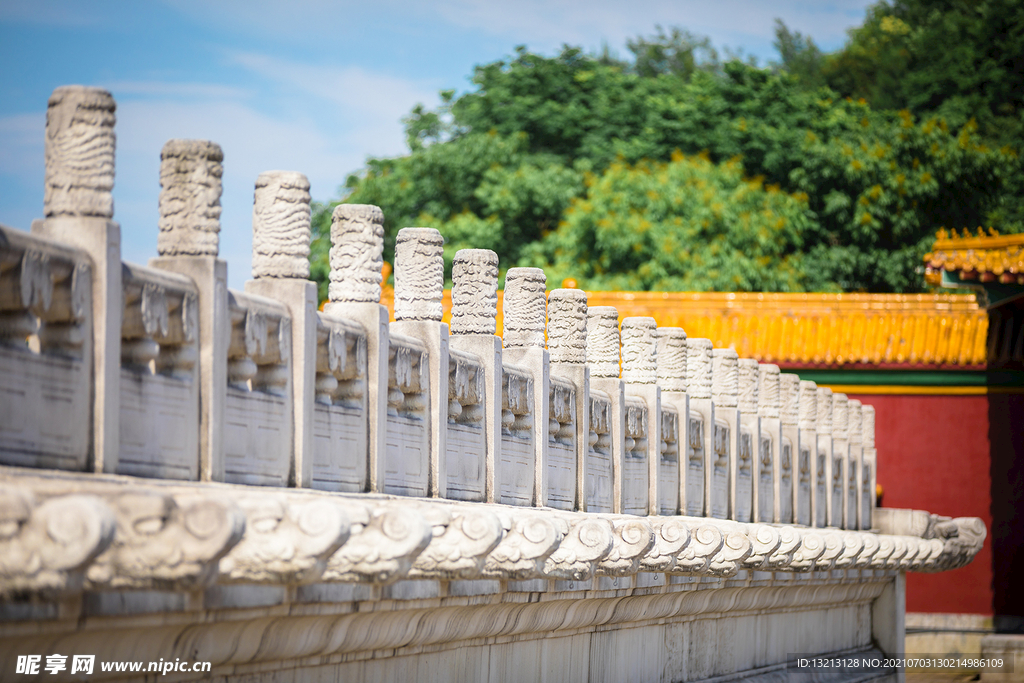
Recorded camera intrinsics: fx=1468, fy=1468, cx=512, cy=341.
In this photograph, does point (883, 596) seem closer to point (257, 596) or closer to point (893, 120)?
point (257, 596)

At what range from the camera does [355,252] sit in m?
7.31

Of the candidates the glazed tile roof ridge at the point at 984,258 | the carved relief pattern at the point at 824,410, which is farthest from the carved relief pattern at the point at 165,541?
the glazed tile roof ridge at the point at 984,258

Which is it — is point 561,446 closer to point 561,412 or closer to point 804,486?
point 561,412

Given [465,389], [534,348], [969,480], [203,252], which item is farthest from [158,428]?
[969,480]

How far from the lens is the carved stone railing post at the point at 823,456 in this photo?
1653 centimetres

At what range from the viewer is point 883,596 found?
17.5 meters

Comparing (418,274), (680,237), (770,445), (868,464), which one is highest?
(680,237)

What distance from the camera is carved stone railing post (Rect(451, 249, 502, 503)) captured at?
28.0ft

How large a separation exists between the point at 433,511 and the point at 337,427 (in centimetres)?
81

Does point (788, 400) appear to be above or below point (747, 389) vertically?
below

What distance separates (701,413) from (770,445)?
242 cm

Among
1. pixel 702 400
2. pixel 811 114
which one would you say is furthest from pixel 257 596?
pixel 811 114

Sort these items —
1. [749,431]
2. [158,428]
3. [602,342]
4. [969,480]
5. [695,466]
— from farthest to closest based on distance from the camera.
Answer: [969,480]
[749,431]
[695,466]
[602,342]
[158,428]

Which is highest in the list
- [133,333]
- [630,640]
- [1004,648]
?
[133,333]
